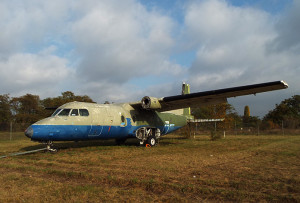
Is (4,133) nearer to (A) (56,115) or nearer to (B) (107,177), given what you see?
(A) (56,115)

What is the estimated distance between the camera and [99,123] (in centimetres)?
1321

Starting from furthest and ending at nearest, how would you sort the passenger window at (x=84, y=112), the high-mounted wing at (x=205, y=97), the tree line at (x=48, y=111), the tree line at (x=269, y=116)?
the tree line at (x=48, y=111)
the tree line at (x=269, y=116)
the passenger window at (x=84, y=112)
the high-mounted wing at (x=205, y=97)

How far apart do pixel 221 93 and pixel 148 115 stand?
224 inches

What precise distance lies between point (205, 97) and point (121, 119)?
5.51 metres

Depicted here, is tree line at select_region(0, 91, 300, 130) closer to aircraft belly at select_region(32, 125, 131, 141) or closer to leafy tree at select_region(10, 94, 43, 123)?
leafy tree at select_region(10, 94, 43, 123)

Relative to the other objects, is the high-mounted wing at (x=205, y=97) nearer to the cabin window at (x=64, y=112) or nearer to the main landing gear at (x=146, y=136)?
the main landing gear at (x=146, y=136)

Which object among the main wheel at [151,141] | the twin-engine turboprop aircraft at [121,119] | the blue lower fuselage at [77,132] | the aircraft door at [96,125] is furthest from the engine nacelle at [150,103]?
the aircraft door at [96,125]

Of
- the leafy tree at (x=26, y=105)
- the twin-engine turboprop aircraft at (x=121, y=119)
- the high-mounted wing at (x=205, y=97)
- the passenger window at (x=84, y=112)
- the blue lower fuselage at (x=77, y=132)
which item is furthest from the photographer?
the leafy tree at (x=26, y=105)

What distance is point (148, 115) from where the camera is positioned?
16766 millimetres

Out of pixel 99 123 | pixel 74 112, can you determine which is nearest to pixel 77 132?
pixel 74 112

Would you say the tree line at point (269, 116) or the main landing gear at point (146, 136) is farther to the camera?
the tree line at point (269, 116)

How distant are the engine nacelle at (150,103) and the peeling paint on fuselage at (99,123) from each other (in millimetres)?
1352

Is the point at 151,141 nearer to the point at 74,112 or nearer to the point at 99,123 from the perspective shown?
the point at 99,123

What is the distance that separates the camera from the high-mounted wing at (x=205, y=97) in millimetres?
11742
